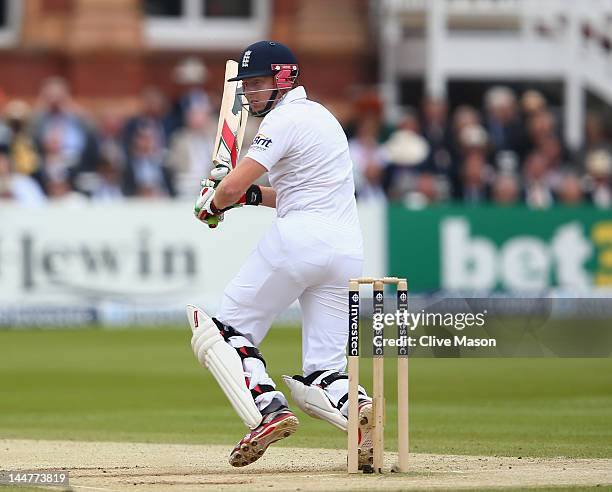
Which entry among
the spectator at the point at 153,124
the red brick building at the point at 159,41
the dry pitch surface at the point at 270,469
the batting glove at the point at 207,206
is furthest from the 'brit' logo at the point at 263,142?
the red brick building at the point at 159,41

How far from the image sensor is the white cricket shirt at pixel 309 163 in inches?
296

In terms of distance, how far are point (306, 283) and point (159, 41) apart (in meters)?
17.2

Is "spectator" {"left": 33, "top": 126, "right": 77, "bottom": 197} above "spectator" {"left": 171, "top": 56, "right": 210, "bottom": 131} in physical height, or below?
below

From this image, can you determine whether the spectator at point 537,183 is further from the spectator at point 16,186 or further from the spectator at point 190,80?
the spectator at point 16,186

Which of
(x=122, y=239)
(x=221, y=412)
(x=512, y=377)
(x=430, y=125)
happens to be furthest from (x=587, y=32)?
(x=221, y=412)

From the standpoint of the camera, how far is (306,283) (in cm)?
757

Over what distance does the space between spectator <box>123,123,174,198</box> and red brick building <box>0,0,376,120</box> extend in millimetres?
4031

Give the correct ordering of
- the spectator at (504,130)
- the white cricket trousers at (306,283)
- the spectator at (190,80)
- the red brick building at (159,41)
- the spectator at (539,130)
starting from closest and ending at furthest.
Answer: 1. the white cricket trousers at (306,283)
2. the spectator at (190,80)
3. the spectator at (539,130)
4. the spectator at (504,130)
5. the red brick building at (159,41)

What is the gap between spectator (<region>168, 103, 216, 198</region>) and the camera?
19.3 metres

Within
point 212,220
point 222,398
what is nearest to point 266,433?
point 212,220

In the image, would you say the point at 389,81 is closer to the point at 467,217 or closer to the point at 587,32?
the point at 587,32

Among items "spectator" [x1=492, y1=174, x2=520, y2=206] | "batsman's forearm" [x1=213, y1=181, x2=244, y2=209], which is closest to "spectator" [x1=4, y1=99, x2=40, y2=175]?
"spectator" [x1=492, y1=174, x2=520, y2=206]

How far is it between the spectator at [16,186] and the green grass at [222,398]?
161cm

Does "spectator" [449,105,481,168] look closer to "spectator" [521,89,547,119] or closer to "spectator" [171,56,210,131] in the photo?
"spectator" [521,89,547,119]
